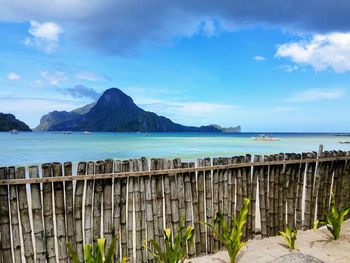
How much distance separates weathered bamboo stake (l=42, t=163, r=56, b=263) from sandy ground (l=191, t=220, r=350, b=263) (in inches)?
84.7

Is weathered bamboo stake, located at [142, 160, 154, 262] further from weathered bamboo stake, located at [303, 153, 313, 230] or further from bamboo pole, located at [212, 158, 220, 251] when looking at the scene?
weathered bamboo stake, located at [303, 153, 313, 230]

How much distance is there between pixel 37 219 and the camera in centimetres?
329

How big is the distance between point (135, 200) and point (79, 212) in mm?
772

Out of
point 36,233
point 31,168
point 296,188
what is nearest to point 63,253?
point 36,233

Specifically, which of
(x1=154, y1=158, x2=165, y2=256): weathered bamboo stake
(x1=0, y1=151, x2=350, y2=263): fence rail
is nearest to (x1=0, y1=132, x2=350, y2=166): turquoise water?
(x1=0, y1=151, x2=350, y2=263): fence rail

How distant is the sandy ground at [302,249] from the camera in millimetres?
4152

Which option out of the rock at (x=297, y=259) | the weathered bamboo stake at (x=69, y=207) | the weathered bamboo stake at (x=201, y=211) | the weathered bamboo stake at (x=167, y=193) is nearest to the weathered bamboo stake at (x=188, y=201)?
the weathered bamboo stake at (x=201, y=211)

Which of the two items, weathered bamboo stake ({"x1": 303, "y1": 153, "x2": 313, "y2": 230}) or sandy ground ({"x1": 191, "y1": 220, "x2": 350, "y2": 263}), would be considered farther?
weathered bamboo stake ({"x1": 303, "y1": 153, "x2": 313, "y2": 230})

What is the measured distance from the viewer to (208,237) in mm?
4352

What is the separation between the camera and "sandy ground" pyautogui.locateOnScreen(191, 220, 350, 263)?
4.15 metres

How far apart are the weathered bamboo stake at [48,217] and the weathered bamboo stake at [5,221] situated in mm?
423

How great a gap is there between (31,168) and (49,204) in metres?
0.52

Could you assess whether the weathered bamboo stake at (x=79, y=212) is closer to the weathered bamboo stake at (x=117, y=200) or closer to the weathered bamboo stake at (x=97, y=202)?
the weathered bamboo stake at (x=97, y=202)

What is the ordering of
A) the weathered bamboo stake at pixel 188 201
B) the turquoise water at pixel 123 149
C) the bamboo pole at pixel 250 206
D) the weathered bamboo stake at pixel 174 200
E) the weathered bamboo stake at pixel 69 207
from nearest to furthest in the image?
the weathered bamboo stake at pixel 69 207, the weathered bamboo stake at pixel 174 200, the weathered bamboo stake at pixel 188 201, the bamboo pole at pixel 250 206, the turquoise water at pixel 123 149
